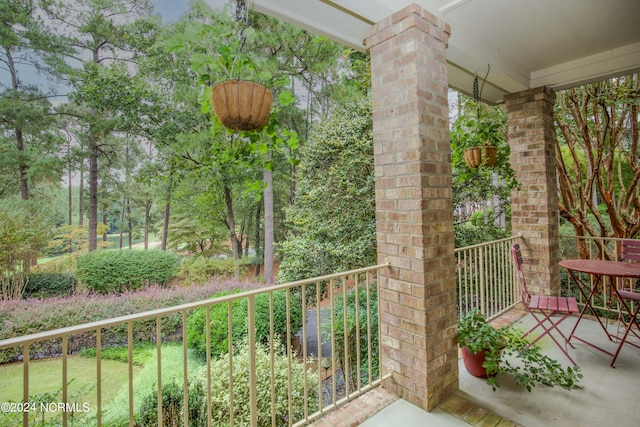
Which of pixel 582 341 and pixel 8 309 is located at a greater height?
pixel 582 341

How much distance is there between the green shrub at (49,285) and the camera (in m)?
6.88

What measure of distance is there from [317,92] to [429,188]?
9.19m

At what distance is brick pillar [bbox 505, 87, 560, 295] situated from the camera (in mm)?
3238

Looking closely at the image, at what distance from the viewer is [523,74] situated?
323 cm

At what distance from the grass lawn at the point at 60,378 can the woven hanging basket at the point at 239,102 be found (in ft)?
14.3

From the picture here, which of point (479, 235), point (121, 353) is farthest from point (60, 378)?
point (479, 235)

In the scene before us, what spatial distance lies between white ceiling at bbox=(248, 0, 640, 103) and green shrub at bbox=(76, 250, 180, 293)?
7602 mm

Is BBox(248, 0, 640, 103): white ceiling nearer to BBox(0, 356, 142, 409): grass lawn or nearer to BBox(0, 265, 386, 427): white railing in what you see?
BBox(0, 265, 386, 427): white railing

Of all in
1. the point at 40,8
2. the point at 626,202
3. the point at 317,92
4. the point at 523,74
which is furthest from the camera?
the point at 317,92

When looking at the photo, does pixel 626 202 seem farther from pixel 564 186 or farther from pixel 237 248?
pixel 237 248

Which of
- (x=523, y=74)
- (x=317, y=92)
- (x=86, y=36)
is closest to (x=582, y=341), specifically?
(x=523, y=74)

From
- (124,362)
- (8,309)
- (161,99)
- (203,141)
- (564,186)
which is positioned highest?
(161,99)

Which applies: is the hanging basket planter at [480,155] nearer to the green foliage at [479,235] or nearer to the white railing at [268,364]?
the white railing at [268,364]

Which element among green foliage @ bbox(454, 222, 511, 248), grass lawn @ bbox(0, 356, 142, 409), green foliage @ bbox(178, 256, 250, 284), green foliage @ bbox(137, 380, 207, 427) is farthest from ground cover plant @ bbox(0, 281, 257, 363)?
green foliage @ bbox(454, 222, 511, 248)
